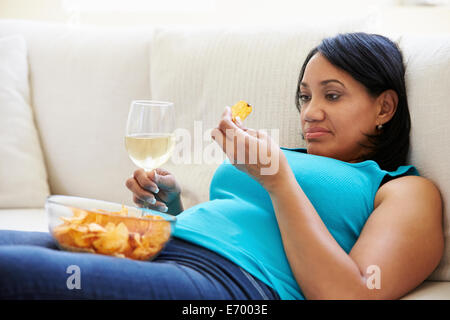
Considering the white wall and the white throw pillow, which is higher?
the white wall

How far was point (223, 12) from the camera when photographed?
2.61 metres

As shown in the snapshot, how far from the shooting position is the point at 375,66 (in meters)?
1.17

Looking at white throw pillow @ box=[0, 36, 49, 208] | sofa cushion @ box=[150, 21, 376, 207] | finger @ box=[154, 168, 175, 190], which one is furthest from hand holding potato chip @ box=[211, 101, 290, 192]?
white throw pillow @ box=[0, 36, 49, 208]

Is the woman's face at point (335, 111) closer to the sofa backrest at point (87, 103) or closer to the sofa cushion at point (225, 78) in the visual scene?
the sofa cushion at point (225, 78)

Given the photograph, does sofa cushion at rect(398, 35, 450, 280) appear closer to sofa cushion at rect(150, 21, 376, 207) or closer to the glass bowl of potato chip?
sofa cushion at rect(150, 21, 376, 207)

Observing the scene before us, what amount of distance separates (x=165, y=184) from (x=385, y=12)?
1.79 metres

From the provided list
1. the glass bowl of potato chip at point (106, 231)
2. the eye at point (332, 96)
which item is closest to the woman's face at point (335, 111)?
the eye at point (332, 96)

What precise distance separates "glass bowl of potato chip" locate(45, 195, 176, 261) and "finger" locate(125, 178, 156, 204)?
30 cm

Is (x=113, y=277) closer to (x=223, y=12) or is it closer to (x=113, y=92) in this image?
(x=113, y=92)

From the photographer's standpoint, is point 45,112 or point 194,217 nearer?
point 194,217

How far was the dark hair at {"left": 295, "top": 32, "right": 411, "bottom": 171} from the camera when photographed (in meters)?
1.17

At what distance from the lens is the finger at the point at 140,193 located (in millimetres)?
1172
